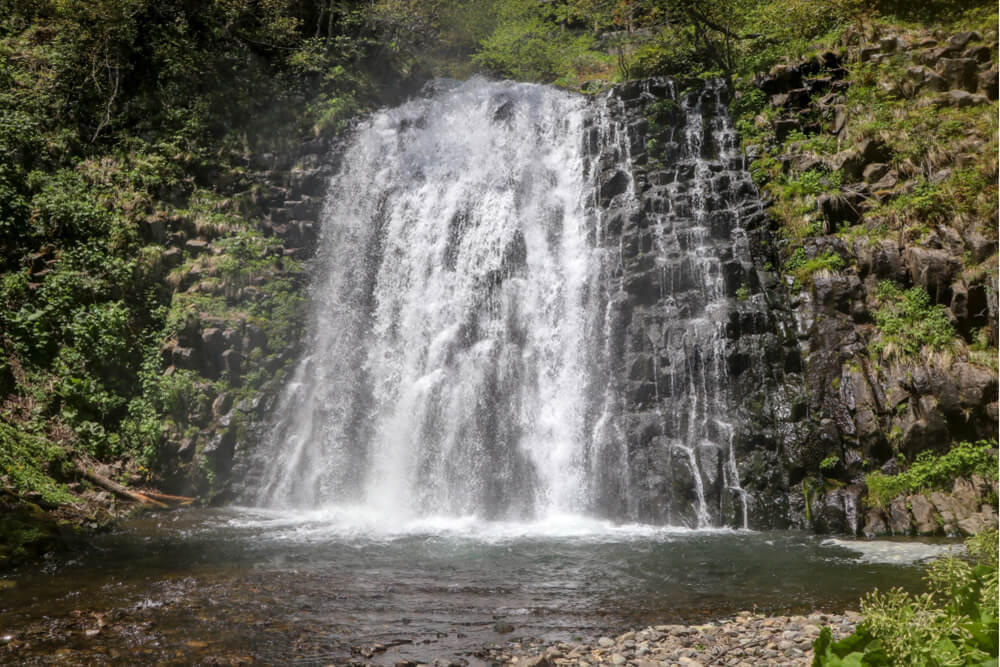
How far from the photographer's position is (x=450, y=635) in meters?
5.62

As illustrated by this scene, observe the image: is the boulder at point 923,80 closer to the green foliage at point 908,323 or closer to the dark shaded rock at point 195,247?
the green foliage at point 908,323

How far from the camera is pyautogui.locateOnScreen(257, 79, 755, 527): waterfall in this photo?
1209 centimetres

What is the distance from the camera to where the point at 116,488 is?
12.1 meters

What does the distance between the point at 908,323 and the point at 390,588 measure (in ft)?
30.6

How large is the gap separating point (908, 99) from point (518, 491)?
444 inches

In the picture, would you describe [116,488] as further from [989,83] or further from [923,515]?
[989,83]

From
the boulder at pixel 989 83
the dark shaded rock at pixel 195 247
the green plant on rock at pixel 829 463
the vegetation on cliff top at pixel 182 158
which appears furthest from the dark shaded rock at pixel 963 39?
the dark shaded rock at pixel 195 247

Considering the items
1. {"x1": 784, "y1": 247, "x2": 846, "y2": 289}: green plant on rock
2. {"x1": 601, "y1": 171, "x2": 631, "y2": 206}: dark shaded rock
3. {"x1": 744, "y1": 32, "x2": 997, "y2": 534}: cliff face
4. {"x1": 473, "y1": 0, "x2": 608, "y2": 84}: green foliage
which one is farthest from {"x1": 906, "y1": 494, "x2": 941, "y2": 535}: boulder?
{"x1": 473, "y1": 0, "x2": 608, "y2": 84}: green foliage

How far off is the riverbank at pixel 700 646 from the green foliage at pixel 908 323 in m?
6.35

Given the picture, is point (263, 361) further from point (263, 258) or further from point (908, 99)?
point (908, 99)

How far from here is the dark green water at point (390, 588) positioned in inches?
210

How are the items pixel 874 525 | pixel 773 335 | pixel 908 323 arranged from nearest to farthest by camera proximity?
1. pixel 874 525
2. pixel 908 323
3. pixel 773 335

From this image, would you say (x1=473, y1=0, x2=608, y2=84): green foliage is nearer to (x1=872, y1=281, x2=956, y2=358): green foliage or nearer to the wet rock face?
the wet rock face

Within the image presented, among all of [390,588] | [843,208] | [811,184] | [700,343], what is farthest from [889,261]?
[390,588]
